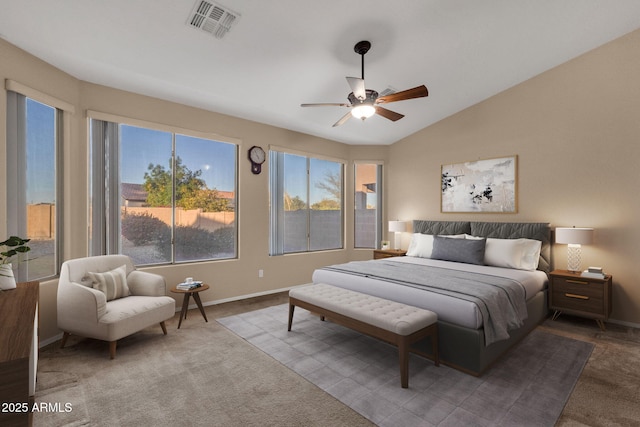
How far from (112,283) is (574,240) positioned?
535cm

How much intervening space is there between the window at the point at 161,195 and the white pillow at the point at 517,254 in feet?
12.7

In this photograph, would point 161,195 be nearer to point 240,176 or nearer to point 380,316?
point 240,176

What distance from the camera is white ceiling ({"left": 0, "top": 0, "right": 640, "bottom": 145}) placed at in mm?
2666

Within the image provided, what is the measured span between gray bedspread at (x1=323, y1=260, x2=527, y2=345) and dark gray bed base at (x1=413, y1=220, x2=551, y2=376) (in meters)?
0.14

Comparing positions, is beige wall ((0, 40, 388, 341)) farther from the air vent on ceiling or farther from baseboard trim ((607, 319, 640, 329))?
baseboard trim ((607, 319, 640, 329))

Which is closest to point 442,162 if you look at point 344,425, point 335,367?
point 335,367

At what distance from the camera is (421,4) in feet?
9.33

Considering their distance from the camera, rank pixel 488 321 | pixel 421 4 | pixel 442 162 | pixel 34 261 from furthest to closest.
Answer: pixel 442 162
pixel 34 261
pixel 421 4
pixel 488 321

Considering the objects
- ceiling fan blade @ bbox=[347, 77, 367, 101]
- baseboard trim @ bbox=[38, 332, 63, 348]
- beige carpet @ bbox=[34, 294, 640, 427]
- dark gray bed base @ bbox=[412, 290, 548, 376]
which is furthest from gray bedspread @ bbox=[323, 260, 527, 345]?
baseboard trim @ bbox=[38, 332, 63, 348]

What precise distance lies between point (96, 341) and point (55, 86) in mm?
2728

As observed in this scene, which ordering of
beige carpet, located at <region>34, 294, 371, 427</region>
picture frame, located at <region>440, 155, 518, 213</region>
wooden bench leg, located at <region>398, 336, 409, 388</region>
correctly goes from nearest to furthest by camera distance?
beige carpet, located at <region>34, 294, 371, 427</region> < wooden bench leg, located at <region>398, 336, 409, 388</region> < picture frame, located at <region>440, 155, 518, 213</region>

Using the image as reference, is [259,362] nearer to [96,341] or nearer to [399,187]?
[96,341]

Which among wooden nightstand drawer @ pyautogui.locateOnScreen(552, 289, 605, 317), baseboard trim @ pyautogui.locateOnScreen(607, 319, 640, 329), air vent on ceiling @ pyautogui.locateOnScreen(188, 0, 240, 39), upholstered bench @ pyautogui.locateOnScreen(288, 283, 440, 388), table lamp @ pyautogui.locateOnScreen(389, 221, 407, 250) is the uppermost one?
air vent on ceiling @ pyautogui.locateOnScreen(188, 0, 240, 39)

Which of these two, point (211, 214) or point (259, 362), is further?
point (211, 214)
